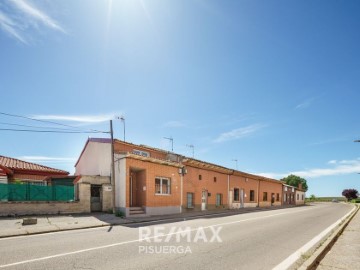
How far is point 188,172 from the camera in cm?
2600

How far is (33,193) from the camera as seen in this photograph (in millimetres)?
18922

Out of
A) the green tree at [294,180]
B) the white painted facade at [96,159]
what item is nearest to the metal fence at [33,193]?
the white painted facade at [96,159]

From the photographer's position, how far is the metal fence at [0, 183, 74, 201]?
18234 millimetres

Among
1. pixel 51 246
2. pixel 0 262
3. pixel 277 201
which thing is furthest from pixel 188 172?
pixel 277 201

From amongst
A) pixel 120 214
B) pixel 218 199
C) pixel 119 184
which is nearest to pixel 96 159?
pixel 119 184

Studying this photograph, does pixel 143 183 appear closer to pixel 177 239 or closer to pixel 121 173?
pixel 121 173

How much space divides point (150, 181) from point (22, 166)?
13245 mm

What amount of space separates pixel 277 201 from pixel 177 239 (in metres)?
44.8

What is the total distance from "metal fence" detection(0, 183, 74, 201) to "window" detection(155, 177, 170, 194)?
6215 mm

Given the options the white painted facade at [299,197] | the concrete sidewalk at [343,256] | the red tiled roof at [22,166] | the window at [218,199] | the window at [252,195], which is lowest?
the white painted facade at [299,197]

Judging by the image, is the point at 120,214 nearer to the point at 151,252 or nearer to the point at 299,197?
the point at 151,252

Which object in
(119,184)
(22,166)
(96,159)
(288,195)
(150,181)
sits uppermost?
(96,159)

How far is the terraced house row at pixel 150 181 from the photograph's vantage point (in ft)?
67.5

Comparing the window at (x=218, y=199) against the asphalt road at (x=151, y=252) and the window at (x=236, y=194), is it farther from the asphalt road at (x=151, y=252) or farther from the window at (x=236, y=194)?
the asphalt road at (x=151, y=252)
